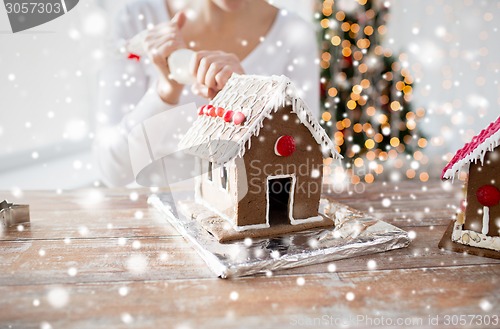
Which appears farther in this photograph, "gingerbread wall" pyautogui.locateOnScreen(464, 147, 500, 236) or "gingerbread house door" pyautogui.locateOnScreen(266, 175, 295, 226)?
"gingerbread house door" pyautogui.locateOnScreen(266, 175, 295, 226)

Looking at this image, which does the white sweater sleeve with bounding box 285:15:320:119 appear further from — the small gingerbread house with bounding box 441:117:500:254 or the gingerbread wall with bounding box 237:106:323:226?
the small gingerbread house with bounding box 441:117:500:254

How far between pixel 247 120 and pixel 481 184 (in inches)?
23.0

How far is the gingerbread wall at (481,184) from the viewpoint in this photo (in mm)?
1152

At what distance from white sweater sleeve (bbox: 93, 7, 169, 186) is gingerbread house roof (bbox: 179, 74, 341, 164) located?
39.0 inches

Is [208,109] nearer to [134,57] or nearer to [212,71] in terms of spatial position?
[212,71]

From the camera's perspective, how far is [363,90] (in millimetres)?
3242

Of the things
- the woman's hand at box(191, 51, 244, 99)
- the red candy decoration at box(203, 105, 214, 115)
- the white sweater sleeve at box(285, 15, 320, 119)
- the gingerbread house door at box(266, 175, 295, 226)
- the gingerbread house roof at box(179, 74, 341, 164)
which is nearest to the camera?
the gingerbread house roof at box(179, 74, 341, 164)

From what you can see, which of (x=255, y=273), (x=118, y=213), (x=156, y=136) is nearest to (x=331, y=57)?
(x=156, y=136)

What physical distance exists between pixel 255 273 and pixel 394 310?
0.31 m

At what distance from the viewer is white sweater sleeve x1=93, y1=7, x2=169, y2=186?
236 cm

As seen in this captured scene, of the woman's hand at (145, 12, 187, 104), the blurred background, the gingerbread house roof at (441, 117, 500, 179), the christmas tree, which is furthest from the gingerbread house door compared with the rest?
the christmas tree

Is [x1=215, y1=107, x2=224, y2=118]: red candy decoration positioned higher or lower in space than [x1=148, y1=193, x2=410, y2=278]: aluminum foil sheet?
higher

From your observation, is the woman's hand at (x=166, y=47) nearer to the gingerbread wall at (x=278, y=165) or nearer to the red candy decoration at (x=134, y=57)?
the red candy decoration at (x=134, y=57)

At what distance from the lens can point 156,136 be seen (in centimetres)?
239
